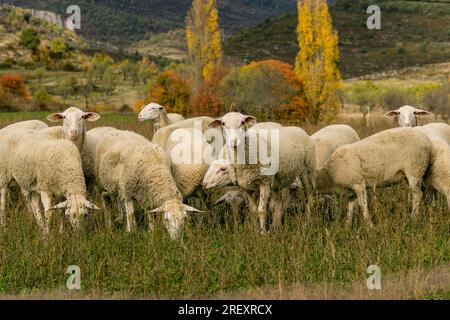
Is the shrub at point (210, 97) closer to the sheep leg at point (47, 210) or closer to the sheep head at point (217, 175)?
the sheep head at point (217, 175)

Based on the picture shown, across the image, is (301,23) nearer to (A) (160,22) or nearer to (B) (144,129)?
(B) (144,129)

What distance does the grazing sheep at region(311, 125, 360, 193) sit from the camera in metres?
11.7

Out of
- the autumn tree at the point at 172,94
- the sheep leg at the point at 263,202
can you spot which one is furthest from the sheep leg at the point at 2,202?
the autumn tree at the point at 172,94

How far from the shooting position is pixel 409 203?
1184 cm

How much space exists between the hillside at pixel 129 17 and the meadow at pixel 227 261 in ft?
370

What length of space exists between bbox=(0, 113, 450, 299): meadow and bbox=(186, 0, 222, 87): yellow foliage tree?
117 ft

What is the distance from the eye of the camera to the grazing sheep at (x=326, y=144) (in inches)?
462

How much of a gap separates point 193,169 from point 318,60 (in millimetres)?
32184

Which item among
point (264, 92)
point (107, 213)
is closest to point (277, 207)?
point (107, 213)

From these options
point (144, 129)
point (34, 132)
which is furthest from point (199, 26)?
point (34, 132)

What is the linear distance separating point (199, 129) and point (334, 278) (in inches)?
213

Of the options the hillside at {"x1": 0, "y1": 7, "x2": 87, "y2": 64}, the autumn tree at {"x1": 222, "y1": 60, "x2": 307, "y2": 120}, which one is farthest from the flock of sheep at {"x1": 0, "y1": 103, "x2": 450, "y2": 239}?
the hillside at {"x1": 0, "y1": 7, "x2": 87, "y2": 64}

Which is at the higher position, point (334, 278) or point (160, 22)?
point (160, 22)

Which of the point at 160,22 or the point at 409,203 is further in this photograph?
the point at 160,22
